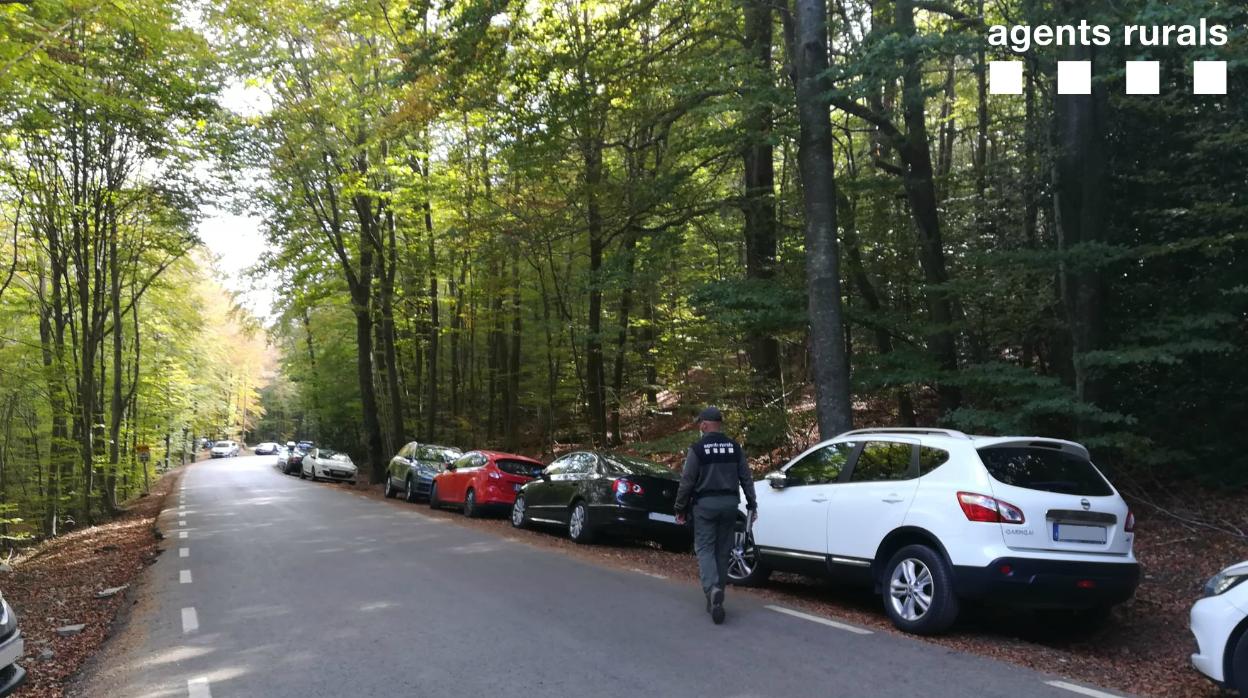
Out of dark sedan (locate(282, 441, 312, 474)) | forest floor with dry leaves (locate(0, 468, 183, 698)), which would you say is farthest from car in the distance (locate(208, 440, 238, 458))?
forest floor with dry leaves (locate(0, 468, 183, 698))

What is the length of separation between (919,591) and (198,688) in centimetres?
537

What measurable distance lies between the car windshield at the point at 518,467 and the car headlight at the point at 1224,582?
42.5 feet

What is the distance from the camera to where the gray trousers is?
6.83m

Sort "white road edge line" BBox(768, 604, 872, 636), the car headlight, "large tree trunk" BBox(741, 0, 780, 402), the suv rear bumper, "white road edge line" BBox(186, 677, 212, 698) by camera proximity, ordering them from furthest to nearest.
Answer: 1. "large tree trunk" BBox(741, 0, 780, 402)
2. "white road edge line" BBox(768, 604, 872, 636)
3. the suv rear bumper
4. "white road edge line" BBox(186, 677, 212, 698)
5. the car headlight

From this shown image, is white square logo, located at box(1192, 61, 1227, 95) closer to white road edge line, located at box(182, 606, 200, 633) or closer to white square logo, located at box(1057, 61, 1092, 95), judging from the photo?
white square logo, located at box(1057, 61, 1092, 95)

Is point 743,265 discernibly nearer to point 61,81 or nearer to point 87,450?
point 61,81

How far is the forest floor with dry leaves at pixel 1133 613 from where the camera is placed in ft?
18.5

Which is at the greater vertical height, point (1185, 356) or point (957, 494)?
point (1185, 356)

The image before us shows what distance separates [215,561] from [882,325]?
10500 mm

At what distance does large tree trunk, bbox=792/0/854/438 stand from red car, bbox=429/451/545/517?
23.1ft

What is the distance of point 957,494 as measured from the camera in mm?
6277

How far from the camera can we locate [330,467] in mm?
32219

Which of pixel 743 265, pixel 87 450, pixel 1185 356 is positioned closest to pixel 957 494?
pixel 1185 356

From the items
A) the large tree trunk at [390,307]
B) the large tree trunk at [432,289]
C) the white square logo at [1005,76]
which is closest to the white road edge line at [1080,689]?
the white square logo at [1005,76]
